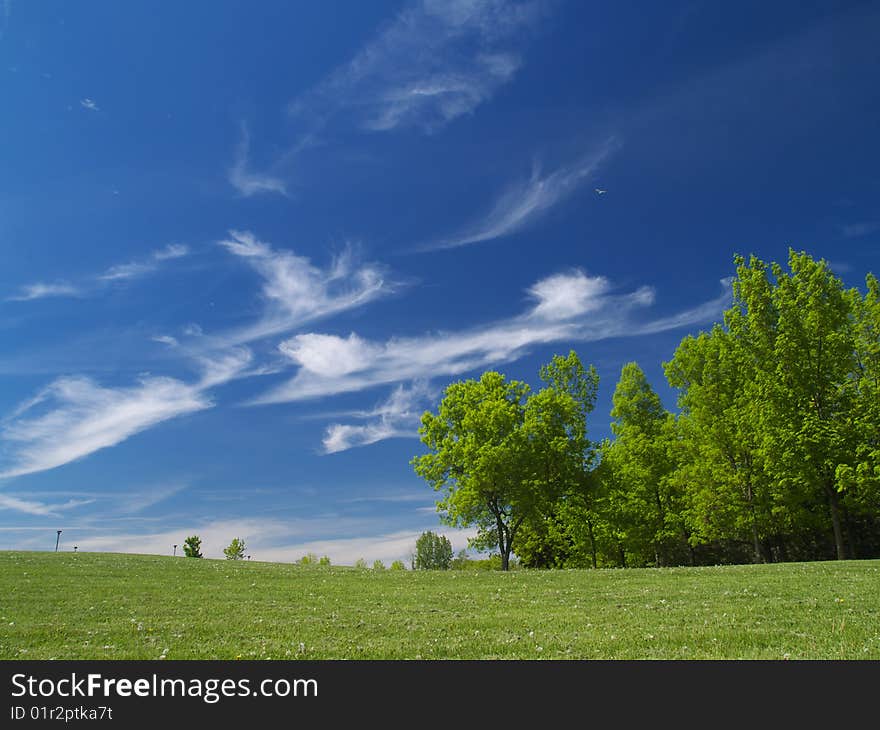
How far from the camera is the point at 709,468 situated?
43719 millimetres

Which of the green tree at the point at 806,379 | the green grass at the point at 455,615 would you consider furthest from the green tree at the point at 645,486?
the green grass at the point at 455,615

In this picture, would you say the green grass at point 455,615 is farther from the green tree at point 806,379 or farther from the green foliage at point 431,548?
the green foliage at point 431,548

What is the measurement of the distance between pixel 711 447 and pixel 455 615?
109ft

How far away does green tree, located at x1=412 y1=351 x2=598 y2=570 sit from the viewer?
143 feet

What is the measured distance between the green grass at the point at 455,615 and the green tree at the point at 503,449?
52.0 feet

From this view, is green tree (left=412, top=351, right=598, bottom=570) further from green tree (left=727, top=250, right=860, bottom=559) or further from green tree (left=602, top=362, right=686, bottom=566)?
green tree (left=727, top=250, right=860, bottom=559)

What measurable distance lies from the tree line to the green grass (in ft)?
38.1

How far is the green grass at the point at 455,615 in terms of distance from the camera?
37.2ft

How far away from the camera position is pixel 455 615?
16.1 meters

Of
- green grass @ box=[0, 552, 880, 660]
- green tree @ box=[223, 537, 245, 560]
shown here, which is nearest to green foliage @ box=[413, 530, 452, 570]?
green tree @ box=[223, 537, 245, 560]

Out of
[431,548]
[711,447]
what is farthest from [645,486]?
[431,548]
